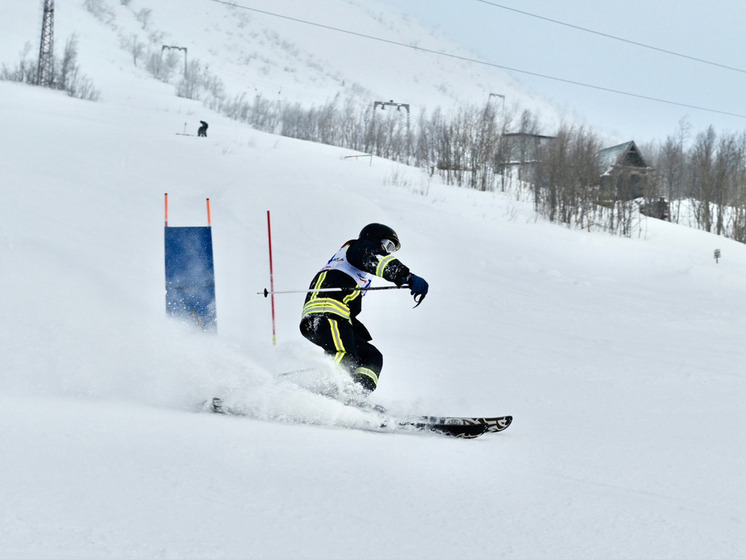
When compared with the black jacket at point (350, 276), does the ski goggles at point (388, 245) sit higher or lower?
higher

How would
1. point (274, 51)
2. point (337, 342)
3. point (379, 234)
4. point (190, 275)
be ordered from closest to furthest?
point (337, 342), point (379, 234), point (190, 275), point (274, 51)

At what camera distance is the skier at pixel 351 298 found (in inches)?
161

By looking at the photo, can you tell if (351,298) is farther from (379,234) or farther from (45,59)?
(45,59)

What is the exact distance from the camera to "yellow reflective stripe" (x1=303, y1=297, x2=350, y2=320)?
4203 millimetres

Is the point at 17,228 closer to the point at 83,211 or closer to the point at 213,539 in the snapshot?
the point at 83,211

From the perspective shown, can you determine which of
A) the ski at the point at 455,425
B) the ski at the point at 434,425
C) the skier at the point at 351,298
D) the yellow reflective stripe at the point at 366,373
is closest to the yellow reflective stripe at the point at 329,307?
the skier at the point at 351,298

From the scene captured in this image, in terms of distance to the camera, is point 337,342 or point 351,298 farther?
point 351,298

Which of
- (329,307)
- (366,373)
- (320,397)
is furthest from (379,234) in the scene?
(320,397)

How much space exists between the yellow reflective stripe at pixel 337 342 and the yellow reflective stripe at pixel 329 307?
0.08 m

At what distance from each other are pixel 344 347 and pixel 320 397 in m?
0.44

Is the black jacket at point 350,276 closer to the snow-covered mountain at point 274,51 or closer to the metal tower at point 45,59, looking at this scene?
the metal tower at point 45,59

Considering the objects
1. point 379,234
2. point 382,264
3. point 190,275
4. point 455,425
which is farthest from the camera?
point 190,275

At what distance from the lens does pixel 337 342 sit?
13.6 ft

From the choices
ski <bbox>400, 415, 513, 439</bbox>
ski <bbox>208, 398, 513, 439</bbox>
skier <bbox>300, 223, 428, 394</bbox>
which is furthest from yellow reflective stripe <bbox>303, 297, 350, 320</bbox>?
ski <bbox>400, 415, 513, 439</bbox>
